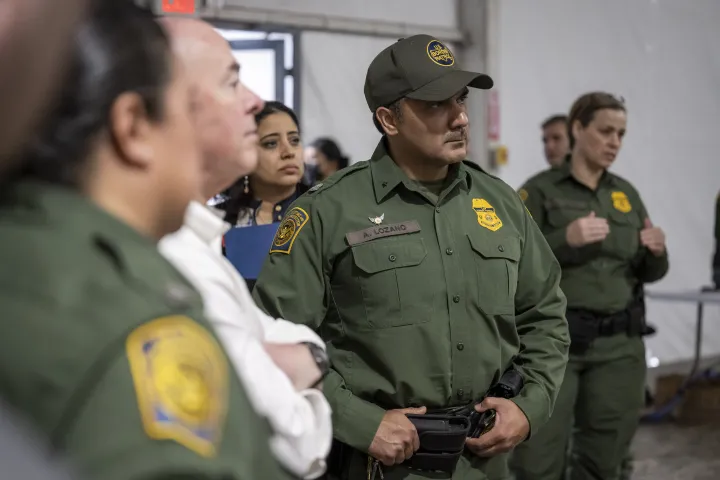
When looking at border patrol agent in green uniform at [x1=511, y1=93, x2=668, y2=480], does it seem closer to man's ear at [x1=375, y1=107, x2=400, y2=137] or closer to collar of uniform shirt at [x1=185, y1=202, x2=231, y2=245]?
man's ear at [x1=375, y1=107, x2=400, y2=137]

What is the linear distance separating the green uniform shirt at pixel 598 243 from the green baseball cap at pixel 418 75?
1.53m

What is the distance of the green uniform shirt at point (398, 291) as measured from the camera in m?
2.00

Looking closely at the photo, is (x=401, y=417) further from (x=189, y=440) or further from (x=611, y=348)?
(x=611, y=348)

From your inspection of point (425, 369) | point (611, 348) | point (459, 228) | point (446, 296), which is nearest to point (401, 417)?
point (425, 369)

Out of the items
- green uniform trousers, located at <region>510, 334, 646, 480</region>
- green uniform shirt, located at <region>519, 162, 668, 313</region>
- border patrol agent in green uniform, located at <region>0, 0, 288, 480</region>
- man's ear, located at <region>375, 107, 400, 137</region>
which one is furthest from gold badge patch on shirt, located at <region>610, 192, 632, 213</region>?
border patrol agent in green uniform, located at <region>0, 0, 288, 480</region>

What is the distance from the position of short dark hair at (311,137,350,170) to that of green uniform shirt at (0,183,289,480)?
4.61m

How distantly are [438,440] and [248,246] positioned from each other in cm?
101

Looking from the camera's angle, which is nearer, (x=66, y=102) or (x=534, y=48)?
(x=66, y=102)

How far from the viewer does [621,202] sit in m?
3.71

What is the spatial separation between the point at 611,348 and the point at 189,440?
3.18 meters

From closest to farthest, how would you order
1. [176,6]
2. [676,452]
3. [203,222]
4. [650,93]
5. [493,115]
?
[203,222] < [176,6] < [676,452] < [493,115] < [650,93]

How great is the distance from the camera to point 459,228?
2.09 m

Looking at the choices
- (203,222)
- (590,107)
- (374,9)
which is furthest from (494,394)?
(374,9)

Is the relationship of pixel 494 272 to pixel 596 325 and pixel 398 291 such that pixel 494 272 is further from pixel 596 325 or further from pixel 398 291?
pixel 596 325
